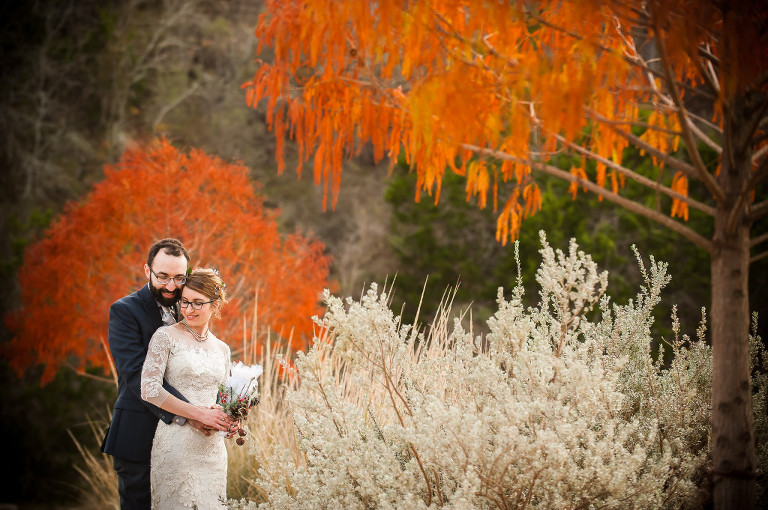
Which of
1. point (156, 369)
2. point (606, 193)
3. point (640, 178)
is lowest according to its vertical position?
point (156, 369)

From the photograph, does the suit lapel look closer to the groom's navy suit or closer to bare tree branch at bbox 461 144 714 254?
the groom's navy suit

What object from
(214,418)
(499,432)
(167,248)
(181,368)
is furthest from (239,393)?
(499,432)

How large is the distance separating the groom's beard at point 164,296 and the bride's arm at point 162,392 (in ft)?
0.73

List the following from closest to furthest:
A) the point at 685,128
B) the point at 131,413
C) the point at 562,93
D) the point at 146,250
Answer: the point at 562,93
the point at 685,128
the point at 131,413
the point at 146,250

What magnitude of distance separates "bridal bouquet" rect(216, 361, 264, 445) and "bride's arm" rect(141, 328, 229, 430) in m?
0.05

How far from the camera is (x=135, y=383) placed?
2904mm

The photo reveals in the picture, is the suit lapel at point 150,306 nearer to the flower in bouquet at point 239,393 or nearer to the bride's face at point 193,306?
the bride's face at point 193,306

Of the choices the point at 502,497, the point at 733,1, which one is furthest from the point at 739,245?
the point at 502,497

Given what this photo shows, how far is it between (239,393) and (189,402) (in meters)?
0.23

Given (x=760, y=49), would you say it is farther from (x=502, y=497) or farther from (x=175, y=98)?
(x=175, y=98)

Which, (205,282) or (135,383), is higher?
(205,282)

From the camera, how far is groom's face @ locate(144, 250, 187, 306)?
3.01 meters

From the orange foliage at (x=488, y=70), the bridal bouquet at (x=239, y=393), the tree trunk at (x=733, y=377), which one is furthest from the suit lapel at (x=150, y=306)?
the tree trunk at (x=733, y=377)

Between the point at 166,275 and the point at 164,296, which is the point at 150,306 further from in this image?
the point at 166,275
